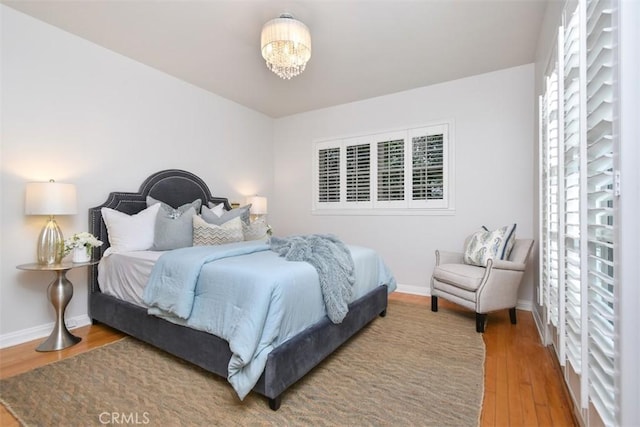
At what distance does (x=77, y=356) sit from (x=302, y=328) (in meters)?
1.72

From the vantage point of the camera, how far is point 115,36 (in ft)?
9.30

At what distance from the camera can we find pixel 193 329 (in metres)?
1.94

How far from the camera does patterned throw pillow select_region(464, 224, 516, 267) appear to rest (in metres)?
2.92

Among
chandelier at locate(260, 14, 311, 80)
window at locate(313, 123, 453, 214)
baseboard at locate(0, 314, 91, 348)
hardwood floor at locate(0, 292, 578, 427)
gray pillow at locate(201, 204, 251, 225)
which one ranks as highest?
chandelier at locate(260, 14, 311, 80)

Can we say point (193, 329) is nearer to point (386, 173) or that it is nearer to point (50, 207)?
point (50, 207)

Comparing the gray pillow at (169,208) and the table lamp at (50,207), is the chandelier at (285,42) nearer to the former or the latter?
the gray pillow at (169,208)

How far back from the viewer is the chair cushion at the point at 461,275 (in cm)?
273

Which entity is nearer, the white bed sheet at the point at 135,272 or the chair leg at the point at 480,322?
the white bed sheet at the point at 135,272

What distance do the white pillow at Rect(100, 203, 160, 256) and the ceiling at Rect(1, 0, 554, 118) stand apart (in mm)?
1671

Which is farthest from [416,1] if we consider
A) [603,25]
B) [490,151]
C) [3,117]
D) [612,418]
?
[3,117]

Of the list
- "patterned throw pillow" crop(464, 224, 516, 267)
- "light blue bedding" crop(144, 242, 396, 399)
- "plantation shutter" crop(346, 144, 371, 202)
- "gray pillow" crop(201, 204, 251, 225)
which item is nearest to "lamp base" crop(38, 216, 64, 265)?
"light blue bedding" crop(144, 242, 396, 399)

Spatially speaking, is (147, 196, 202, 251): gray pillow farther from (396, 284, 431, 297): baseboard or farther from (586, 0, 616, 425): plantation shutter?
(586, 0, 616, 425): plantation shutter

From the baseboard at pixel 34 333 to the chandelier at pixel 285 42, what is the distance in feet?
9.51

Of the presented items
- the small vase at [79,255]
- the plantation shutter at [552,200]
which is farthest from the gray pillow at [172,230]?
the plantation shutter at [552,200]
